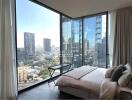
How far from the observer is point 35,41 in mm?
4406

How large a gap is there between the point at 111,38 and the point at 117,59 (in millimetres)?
799

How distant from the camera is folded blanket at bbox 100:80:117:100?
2797 mm

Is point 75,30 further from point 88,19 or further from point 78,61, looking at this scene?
point 78,61

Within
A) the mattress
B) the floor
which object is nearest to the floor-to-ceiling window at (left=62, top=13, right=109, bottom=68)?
the floor

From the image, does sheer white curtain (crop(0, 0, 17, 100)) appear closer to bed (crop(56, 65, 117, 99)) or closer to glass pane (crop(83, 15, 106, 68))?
bed (crop(56, 65, 117, 99))

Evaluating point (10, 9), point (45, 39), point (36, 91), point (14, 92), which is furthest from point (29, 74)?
point (10, 9)

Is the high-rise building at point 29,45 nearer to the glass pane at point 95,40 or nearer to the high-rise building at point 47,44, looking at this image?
the high-rise building at point 47,44

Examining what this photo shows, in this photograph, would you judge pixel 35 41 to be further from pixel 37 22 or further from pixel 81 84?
pixel 81 84

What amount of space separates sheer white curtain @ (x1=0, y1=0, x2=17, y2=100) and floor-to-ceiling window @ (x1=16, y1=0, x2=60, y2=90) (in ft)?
1.80

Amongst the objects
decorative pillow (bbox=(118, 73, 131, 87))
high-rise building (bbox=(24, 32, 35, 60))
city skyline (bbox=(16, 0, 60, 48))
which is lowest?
decorative pillow (bbox=(118, 73, 131, 87))

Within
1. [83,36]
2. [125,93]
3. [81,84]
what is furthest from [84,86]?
[83,36]

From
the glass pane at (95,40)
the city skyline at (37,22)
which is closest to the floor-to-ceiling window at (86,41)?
the glass pane at (95,40)

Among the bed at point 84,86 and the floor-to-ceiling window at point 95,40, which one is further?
the floor-to-ceiling window at point 95,40

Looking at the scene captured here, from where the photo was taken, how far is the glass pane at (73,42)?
20.4 feet
